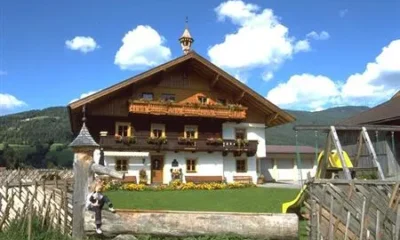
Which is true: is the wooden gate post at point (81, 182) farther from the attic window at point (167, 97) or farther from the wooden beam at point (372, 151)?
the attic window at point (167, 97)

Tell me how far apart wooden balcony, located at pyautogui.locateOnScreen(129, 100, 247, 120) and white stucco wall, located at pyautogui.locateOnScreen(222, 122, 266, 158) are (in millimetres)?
1615

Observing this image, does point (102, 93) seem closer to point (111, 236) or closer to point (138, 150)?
point (138, 150)

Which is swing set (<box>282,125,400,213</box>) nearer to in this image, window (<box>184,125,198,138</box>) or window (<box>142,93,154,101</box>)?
window (<box>142,93,154,101</box>)

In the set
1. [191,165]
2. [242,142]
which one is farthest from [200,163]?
[242,142]

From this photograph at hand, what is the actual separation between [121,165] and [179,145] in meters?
4.29

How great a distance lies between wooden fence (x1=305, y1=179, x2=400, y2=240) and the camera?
9.10 meters

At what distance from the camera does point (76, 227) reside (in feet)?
30.0

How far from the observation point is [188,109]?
33.7 m

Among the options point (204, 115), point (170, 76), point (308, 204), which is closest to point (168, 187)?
point (204, 115)

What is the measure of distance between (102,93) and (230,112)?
9.38m

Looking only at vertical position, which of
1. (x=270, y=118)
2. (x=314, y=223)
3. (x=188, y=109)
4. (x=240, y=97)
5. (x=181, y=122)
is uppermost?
(x=240, y=97)

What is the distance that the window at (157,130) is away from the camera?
34.0 metres

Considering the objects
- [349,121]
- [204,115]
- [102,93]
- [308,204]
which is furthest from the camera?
[204,115]

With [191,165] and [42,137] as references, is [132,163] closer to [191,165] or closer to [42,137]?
[191,165]
